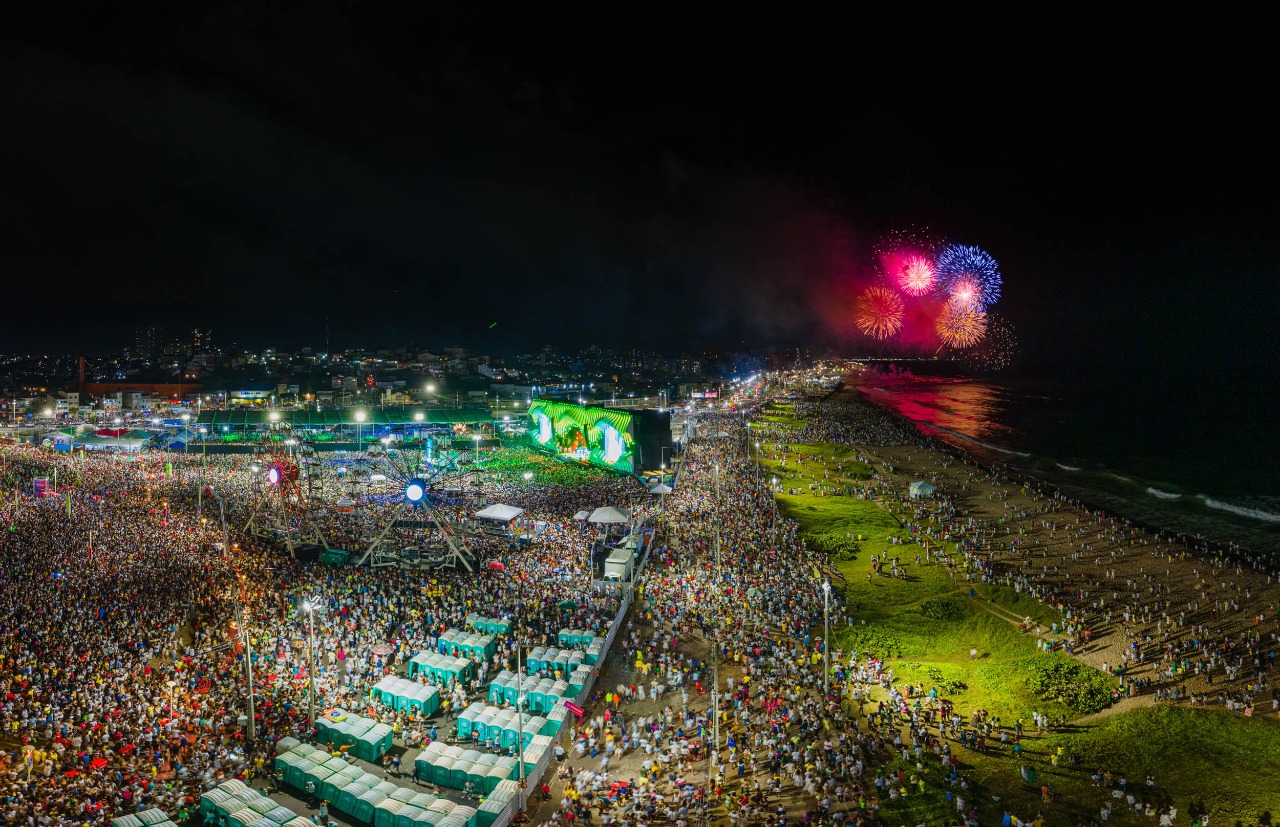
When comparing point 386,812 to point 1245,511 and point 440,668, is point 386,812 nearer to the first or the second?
point 440,668

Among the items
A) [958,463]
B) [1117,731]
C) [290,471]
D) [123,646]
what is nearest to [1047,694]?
[1117,731]

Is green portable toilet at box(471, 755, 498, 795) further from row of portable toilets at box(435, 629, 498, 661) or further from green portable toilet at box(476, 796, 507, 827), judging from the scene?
row of portable toilets at box(435, 629, 498, 661)

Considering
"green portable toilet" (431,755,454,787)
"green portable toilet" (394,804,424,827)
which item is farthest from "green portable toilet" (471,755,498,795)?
"green portable toilet" (394,804,424,827)

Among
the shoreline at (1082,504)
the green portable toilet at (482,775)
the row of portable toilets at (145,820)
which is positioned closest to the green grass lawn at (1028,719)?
the green portable toilet at (482,775)

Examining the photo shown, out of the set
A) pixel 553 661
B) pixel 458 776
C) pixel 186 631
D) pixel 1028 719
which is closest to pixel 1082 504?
pixel 1028 719

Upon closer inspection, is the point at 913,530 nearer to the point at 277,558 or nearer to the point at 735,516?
the point at 735,516
